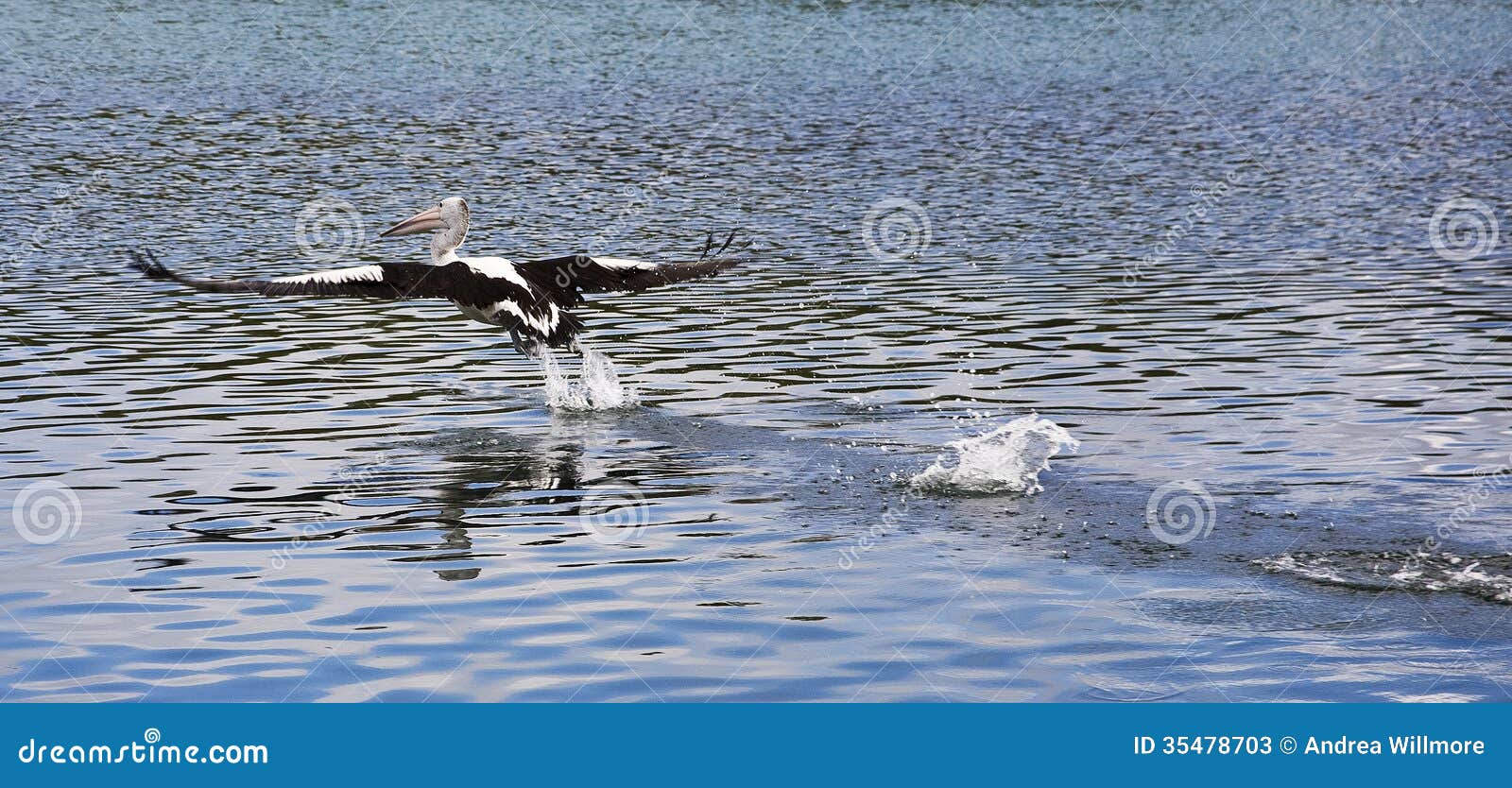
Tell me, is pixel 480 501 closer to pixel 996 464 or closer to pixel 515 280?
pixel 515 280

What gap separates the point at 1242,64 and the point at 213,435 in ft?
154

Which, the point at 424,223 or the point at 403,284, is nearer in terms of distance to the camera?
the point at 403,284

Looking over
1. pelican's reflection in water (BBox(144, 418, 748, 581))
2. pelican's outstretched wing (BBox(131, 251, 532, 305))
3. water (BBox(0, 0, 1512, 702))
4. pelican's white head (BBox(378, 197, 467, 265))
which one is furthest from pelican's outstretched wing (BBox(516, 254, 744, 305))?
pelican's reflection in water (BBox(144, 418, 748, 581))

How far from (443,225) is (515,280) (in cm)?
105

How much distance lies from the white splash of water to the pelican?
2750 mm

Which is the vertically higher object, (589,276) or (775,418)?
(589,276)

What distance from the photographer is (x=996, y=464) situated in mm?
13273

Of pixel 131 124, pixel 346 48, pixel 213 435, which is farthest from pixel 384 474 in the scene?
pixel 346 48

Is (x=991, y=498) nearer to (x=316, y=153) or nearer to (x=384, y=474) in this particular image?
(x=384, y=474)

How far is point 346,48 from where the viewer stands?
56.1m

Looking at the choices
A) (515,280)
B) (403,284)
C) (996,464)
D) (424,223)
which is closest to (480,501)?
(403,284)

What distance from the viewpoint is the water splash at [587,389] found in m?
16.5

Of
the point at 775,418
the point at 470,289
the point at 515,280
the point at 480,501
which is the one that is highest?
the point at 515,280

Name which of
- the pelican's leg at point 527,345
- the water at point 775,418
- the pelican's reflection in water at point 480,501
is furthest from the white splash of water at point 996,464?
the pelican's leg at point 527,345
